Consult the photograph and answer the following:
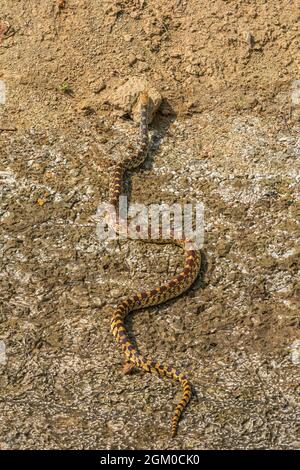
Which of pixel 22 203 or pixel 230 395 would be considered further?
pixel 22 203

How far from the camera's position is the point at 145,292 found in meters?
11.2

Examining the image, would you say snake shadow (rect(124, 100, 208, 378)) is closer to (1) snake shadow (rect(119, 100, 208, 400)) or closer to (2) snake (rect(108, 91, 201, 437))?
(1) snake shadow (rect(119, 100, 208, 400))

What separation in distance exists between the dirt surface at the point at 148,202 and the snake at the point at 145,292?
13 centimetres

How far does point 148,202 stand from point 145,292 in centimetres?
221

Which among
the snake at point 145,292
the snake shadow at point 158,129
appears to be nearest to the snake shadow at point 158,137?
the snake shadow at point 158,129

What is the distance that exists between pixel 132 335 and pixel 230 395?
5.18ft

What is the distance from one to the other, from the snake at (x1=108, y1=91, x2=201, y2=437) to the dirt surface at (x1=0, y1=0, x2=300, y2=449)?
5.0 inches

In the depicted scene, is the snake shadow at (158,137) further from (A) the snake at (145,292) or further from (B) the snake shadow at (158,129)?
(A) the snake at (145,292)

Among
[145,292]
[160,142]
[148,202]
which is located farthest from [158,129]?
[145,292]

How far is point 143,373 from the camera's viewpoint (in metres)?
10.2

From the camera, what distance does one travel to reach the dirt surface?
9727mm

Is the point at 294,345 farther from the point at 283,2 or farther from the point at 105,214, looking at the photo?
the point at 283,2
